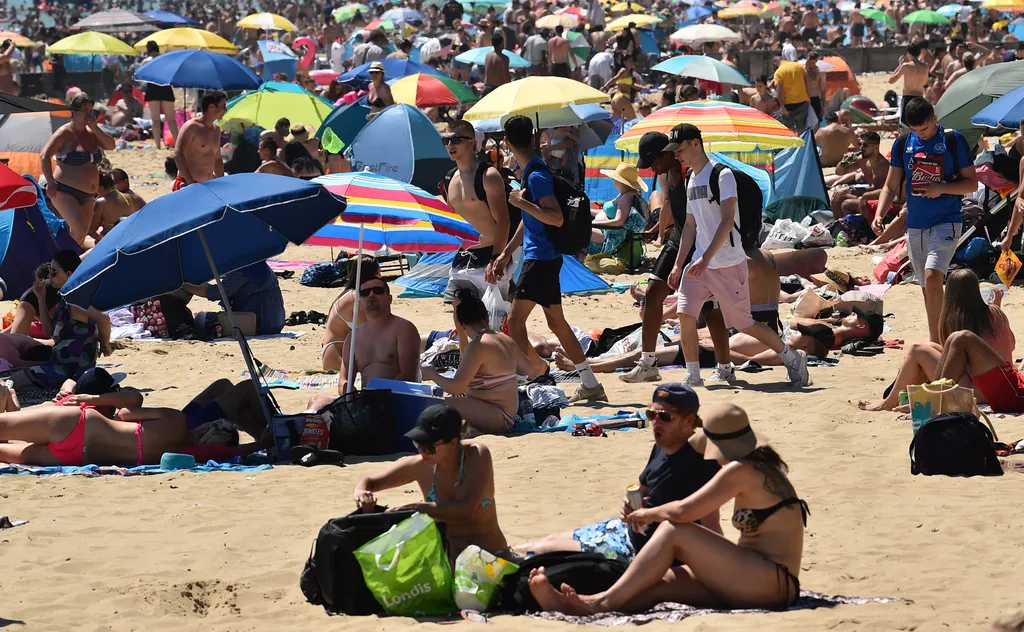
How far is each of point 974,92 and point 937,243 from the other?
19.1 feet

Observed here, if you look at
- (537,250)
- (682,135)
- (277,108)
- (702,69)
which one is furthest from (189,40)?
(682,135)

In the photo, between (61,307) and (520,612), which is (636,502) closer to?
(520,612)

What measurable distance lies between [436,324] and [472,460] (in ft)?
18.4

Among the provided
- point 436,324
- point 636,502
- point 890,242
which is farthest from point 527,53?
point 636,502

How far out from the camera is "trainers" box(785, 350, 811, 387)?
26.6 ft

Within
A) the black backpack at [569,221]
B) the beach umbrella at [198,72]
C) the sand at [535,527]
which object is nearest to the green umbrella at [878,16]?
the beach umbrella at [198,72]

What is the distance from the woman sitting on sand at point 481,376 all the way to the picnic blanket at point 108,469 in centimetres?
97

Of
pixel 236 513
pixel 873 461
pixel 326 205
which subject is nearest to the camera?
pixel 236 513

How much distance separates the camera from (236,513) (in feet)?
20.1

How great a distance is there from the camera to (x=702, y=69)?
56.1ft

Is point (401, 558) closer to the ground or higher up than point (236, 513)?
higher up

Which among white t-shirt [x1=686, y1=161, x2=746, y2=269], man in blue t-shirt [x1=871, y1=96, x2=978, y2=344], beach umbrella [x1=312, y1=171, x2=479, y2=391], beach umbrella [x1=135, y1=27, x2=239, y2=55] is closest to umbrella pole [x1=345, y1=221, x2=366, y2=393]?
beach umbrella [x1=312, y1=171, x2=479, y2=391]

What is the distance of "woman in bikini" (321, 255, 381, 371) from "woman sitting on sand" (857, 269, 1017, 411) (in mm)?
2855

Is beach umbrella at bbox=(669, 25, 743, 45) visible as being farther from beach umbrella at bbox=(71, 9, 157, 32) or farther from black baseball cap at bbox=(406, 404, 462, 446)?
black baseball cap at bbox=(406, 404, 462, 446)
